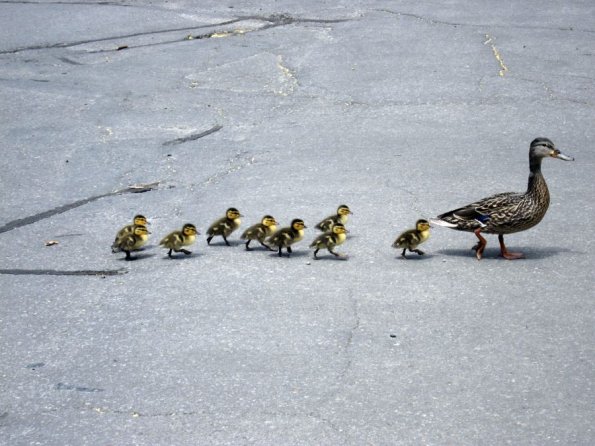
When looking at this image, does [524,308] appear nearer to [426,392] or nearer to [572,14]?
[426,392]

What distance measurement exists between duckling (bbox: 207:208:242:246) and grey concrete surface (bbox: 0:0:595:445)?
0.63ft

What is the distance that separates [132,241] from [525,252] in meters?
3.18

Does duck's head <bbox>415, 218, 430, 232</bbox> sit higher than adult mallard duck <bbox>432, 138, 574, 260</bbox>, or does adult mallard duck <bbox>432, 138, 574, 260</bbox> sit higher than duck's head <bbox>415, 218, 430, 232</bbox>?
adult mallard duck <bbox>432, 138, 574, 260</bbox>

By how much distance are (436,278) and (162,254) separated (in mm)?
2324

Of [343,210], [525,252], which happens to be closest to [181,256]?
[343,210]

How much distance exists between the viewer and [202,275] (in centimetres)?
799

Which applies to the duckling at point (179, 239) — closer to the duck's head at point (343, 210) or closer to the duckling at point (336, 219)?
the duckling at point (336, 219)

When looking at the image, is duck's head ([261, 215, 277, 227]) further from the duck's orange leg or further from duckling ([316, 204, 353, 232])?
the duck's orange leg

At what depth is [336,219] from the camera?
342 inches

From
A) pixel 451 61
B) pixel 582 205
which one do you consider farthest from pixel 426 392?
pixel 451 61

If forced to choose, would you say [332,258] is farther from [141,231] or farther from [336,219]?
[141,231]

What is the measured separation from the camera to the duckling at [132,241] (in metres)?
8.34

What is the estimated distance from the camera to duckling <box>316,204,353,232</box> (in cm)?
858

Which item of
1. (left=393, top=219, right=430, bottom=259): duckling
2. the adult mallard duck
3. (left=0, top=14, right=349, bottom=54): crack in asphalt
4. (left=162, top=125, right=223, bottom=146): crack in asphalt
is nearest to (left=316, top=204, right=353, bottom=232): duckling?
(left=393, top=219, right=430, bottom=259): duckling
